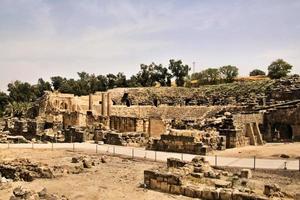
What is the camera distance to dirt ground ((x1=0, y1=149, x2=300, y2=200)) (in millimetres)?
16219

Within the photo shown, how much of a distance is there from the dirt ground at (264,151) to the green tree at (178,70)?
4324 centimetres

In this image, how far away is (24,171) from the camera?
1975 centimetres

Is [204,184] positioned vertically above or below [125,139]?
below

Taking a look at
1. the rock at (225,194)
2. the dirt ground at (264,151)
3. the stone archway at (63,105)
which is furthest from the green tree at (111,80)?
the rock at (225,194)

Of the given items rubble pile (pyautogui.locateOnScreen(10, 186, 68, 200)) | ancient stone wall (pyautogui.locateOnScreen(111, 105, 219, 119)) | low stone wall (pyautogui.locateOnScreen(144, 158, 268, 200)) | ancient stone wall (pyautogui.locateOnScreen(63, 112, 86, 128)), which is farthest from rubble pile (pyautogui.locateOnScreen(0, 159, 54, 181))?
ancient stone wall (pyautogui.locateOnScreen(111, 105, 219, 119))

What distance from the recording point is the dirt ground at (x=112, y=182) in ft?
53.2

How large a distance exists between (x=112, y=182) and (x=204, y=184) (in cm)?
436

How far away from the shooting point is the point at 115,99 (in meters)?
59.3

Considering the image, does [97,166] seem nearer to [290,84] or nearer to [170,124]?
[170,124]

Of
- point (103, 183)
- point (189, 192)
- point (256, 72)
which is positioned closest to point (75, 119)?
point (103, 183)

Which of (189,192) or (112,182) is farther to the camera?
(112,182)

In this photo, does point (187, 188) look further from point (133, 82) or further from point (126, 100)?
point (133, 82)

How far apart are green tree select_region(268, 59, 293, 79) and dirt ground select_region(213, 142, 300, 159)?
34.3m

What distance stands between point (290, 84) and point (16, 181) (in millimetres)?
32796
